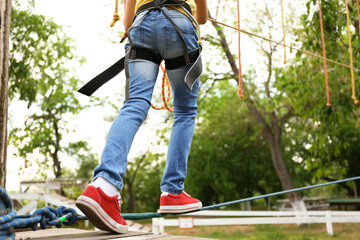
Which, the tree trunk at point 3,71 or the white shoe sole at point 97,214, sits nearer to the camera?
the white shoe sole at point 97,214

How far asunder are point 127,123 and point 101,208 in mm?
366

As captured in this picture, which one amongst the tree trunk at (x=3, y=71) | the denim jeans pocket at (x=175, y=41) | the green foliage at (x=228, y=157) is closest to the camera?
the denim jeans pocket at (x=175, y=41)

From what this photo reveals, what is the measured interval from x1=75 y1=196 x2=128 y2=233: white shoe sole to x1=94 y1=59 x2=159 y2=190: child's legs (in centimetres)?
12

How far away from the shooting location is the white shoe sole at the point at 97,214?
140 cm

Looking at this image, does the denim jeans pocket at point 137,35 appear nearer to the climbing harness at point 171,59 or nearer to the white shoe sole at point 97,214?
the climbing harness at point 171,59

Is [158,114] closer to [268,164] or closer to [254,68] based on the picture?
[254,68]

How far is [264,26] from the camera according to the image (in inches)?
464

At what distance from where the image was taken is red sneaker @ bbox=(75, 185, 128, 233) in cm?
141

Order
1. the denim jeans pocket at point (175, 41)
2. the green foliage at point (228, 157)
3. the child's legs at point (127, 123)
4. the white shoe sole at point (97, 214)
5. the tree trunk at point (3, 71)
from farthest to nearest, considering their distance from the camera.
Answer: the green foliage at point (228, 157) → the tree trunk at point (3, 71) → the denim jeans pocket at point (175, 41) → the child's legs at point (127, 123) → the white shoe sole at point (97, 214)

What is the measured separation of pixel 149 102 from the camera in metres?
1.72

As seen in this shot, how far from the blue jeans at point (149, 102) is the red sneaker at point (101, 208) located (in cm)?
8

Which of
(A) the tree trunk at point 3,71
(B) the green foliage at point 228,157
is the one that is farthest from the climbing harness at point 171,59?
(B) the green foliage at point 228,157

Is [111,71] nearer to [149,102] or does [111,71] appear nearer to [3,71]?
[149,102]

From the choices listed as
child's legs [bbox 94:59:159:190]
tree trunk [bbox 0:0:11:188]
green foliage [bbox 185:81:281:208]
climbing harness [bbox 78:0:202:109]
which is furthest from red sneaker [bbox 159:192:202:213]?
green foliage [bbox 185:81:281:208]
